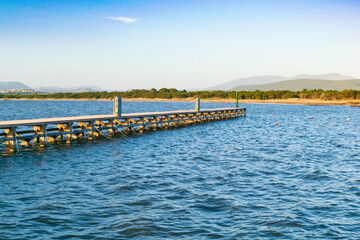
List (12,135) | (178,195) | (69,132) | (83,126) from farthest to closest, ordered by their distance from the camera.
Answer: (83,126) → (69,132) → (12,135) → (178,195)

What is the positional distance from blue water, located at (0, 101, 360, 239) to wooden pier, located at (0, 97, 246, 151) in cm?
240

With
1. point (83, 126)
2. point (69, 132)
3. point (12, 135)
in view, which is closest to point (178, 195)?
point (12, 135)

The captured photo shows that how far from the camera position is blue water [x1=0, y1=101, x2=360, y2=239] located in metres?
8.82

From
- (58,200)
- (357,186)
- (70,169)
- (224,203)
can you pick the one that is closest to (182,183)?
(224,203)

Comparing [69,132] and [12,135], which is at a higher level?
[12,135]

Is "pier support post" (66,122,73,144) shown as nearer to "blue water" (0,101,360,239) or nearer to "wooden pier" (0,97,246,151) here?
"wooden pier" (0,97,246,151)

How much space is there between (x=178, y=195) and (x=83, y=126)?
17.5 metres

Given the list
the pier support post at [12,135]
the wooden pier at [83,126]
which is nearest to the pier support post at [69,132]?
the wooden pier at [83,126]

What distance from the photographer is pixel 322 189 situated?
1266 cm

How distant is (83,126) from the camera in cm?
2741

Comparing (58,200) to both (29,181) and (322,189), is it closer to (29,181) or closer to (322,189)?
(29,181)

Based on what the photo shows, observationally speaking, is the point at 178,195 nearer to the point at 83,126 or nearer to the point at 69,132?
the point at 69,132

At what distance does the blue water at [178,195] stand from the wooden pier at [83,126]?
2.40 metres

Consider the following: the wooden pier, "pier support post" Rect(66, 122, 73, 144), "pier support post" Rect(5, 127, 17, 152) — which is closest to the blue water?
"pier support post" Rect(5, 127, 17, 152)
